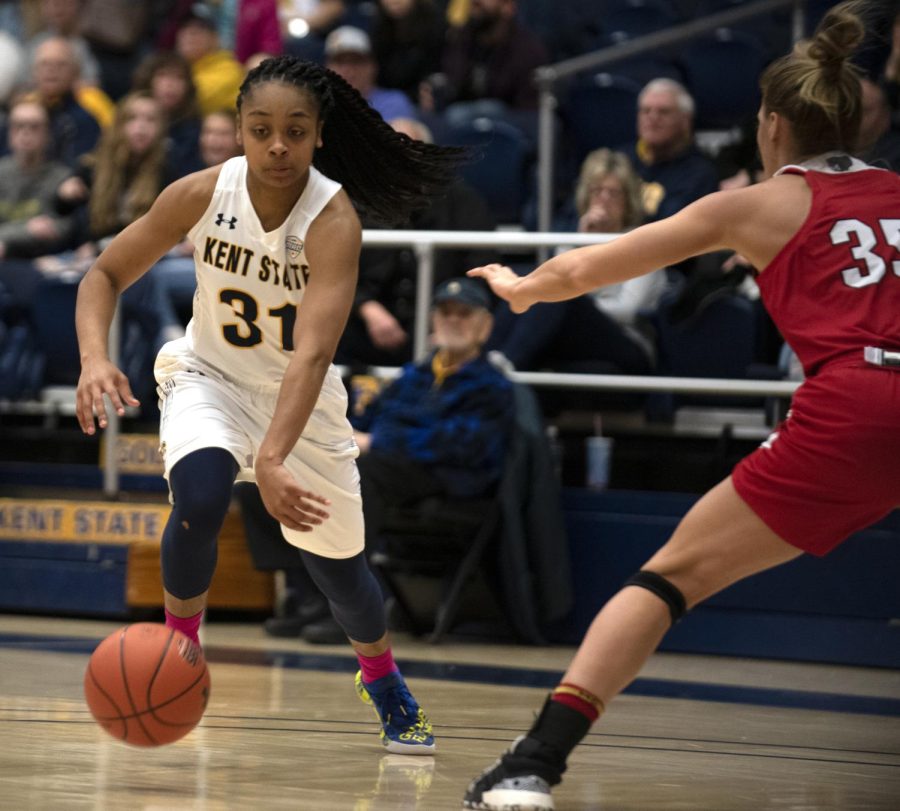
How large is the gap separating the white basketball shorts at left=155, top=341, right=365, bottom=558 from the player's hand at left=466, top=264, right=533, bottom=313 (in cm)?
80

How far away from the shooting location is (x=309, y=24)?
11.3 metres

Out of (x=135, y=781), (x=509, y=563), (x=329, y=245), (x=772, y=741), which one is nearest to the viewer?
(x=135, y=781)

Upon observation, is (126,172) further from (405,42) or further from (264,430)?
(264,430)

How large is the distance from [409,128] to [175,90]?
7.24 feet

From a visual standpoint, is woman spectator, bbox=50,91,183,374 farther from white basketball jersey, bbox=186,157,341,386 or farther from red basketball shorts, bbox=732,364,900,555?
red basketball shorts, bbox=732,364,900,555

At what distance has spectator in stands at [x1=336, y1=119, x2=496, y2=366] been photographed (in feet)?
26.8

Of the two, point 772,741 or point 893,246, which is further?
point 772,741

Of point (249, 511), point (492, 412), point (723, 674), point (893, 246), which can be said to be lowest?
point (723, 674)

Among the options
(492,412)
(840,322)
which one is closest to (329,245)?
(840,322)

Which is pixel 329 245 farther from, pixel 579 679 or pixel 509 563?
pixel 509 563

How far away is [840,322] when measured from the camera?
11.8ft

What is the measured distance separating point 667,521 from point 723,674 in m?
0.92

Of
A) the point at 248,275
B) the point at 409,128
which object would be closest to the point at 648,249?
the point at 248,275

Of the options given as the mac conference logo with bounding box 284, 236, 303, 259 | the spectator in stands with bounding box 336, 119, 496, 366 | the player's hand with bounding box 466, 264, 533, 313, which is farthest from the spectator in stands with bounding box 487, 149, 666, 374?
the player's hand with bounding box 466, 264, 533, 313
